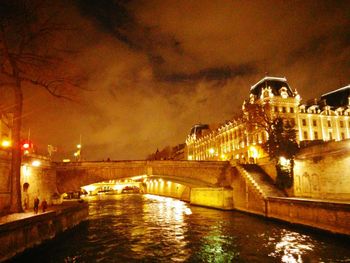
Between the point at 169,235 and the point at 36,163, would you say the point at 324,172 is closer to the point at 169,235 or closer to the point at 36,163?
the point at 169,235

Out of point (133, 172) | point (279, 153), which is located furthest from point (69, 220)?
point (279, 153)

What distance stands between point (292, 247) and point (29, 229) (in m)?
17.8

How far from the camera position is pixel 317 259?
18562 millimetres

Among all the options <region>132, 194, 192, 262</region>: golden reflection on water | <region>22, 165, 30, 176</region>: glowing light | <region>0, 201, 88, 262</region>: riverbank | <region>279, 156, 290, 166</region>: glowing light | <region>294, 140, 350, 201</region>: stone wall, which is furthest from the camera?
<region>279, 156, 290, 166</region>: glowing light

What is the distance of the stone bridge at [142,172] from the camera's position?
39812mm

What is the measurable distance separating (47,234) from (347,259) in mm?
20388

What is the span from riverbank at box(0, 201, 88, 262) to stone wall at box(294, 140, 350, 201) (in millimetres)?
26905

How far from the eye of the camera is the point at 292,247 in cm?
2138

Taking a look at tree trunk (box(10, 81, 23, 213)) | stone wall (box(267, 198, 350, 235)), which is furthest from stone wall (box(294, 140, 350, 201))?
tree trunk (box(10, 81, 23, 213))

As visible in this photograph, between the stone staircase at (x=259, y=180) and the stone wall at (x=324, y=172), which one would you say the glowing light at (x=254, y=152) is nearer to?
the stone staircase at (x=259, y=180)

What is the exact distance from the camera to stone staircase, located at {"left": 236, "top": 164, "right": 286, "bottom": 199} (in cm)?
3828

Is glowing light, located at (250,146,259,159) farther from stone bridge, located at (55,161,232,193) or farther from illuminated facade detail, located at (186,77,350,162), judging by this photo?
stone bridge, located at (55,161,232,193)

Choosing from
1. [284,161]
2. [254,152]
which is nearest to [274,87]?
[254,152]

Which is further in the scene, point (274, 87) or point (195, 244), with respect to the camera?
point (274, 87)
